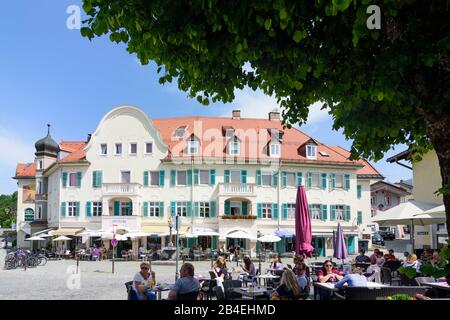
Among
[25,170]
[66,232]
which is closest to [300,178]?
[66,232]

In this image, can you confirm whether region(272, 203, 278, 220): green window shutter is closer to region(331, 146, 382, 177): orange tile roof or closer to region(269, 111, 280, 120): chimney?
region(331, 146, 382, 177): orange tile roof

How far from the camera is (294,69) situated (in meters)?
6.47

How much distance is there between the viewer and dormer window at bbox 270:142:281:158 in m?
46.2

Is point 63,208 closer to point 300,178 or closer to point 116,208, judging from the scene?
point 116,208

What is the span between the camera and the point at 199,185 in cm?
4462

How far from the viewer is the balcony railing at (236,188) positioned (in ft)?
143

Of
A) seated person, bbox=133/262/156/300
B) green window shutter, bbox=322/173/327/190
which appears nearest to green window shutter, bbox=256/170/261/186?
green window shutter, bbox=322/173/327/190

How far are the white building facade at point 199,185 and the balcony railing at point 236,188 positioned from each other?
9 cm

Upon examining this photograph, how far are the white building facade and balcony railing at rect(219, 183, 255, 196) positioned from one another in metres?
0.09

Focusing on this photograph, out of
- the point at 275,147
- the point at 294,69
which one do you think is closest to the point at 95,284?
the point at 294,69

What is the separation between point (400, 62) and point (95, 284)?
17384 mm

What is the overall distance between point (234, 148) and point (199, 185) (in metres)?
4.92
